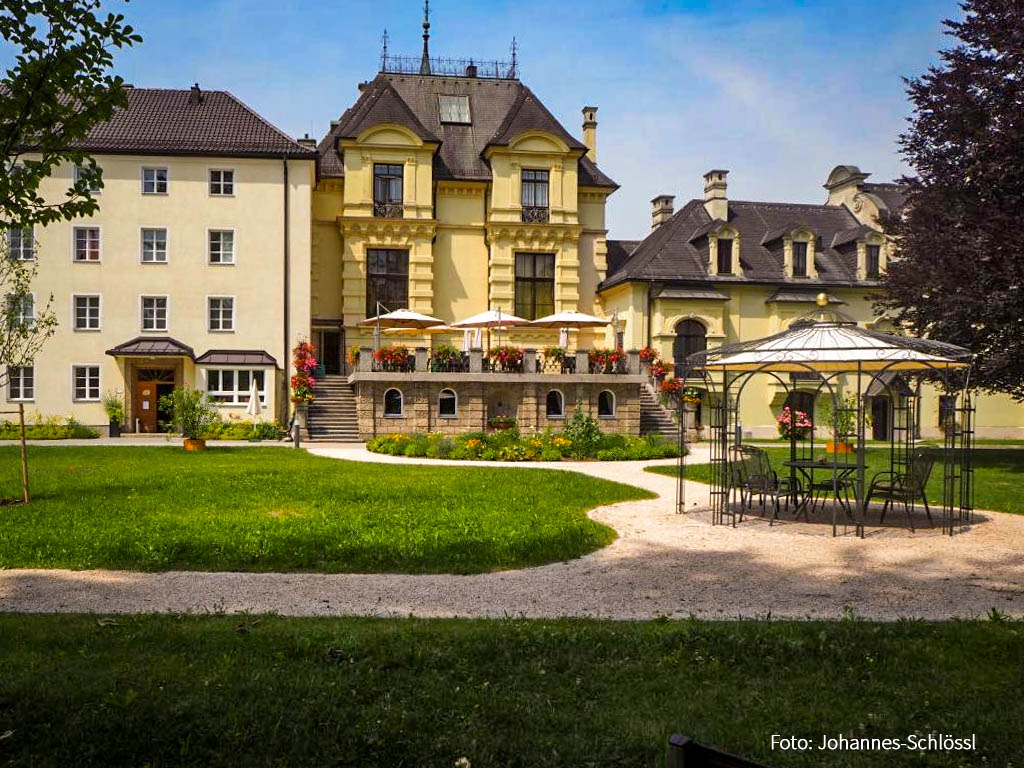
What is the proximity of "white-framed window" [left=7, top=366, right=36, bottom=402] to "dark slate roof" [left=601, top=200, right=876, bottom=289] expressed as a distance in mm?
24112

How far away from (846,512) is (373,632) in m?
9.69

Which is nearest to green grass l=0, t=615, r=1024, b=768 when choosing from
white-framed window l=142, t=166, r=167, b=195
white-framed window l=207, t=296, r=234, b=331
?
white-framed window l=207, t=296, r=234, b=331

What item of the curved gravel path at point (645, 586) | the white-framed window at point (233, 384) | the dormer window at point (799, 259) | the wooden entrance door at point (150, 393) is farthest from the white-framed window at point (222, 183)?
the curved gravel path at point (645, 586)

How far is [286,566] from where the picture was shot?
9305 millimetres

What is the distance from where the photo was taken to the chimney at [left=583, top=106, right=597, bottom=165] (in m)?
41.6

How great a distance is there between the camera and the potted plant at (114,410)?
32466 millimetres

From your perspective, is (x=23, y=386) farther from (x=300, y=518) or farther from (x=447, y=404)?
(x=300, y=518)

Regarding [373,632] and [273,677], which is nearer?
[273,677]

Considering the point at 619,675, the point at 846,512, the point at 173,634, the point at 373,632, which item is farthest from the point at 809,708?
the point at 846,512

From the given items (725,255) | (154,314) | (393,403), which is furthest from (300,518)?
(725,255)

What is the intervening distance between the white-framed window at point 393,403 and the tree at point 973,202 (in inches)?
641

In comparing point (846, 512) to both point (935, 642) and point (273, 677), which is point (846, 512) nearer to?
point (935, 642)

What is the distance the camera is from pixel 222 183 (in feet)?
115

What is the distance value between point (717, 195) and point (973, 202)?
21.4 meters
